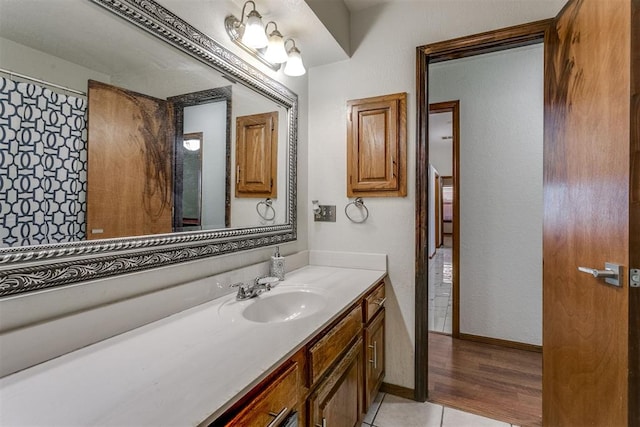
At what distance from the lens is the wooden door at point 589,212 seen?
105 cm

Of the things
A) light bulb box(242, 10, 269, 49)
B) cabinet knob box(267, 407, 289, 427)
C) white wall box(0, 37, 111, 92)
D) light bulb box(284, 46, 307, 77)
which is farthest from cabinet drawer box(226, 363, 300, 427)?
light bulb box(284, 46, 307, 77)

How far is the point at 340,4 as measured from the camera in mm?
1866

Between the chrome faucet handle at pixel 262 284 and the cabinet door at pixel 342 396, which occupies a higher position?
the chrome faucet handle at pixel 262 284

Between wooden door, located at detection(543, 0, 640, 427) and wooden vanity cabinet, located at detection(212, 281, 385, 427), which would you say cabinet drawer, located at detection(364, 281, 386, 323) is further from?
wooden door, located at detection(543, 0, 640, 427)

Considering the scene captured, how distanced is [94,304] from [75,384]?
0.89 feet

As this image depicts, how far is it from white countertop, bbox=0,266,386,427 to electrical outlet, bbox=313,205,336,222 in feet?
3.39

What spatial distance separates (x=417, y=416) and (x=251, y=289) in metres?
1.24

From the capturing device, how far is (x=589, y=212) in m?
1.22

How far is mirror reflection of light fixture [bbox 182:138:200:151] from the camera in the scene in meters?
1.24

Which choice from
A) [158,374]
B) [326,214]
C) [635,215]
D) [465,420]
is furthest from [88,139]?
[465,420]

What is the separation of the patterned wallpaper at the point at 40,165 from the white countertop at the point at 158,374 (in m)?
0.34

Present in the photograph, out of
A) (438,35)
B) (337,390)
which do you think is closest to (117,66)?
(337,390)

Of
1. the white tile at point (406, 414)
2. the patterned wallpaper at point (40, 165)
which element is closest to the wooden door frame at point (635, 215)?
the white tile at point (406, 414)

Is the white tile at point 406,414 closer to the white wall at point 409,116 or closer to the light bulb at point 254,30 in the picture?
the white wall at point 409,116
